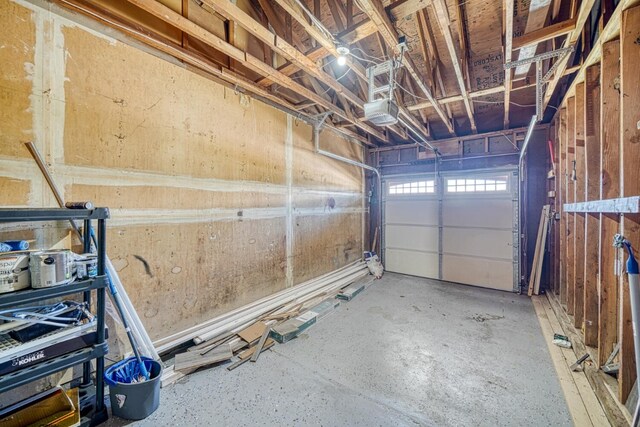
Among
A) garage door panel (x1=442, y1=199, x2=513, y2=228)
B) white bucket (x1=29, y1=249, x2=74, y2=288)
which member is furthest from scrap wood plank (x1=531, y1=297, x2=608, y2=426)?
white bucket (x1=29, y1=249, x2=74, y2=288)

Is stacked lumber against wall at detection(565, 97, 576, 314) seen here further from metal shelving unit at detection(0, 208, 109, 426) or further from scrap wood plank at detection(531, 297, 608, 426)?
metal shelving unit at detection(0, 208, 109, 426)

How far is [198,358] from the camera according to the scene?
7.48 feet

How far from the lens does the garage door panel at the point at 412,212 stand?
5309 mm

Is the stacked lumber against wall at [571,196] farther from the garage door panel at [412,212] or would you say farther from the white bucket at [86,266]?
the white bucket at [86,266]

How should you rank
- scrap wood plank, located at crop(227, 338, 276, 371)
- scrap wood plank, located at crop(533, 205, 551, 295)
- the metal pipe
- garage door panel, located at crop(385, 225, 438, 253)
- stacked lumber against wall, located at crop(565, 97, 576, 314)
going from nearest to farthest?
scrap wood plank, located at crop(227, 338, 276, 371), stacked lumber against wall, located at crop(565, 97, 576, 314), scrap wood plank, located at crop(533, 205, 551, 295), the metal pipe, garage door panel, located at crop(385, 225, 438, 253)

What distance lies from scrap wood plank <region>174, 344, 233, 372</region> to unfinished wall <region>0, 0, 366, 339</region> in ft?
1.00

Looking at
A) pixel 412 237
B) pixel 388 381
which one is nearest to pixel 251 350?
pixel 388 381

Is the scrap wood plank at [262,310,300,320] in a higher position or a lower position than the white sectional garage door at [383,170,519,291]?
lower

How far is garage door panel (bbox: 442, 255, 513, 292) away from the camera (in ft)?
15.0

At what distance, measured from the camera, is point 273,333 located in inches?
109

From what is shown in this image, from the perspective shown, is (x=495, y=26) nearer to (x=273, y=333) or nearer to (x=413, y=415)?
(x=413, y=415)

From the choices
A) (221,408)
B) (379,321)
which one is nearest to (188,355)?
(221,408)

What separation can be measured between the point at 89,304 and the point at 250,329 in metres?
1.45

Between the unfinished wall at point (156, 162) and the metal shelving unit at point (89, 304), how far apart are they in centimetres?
43
